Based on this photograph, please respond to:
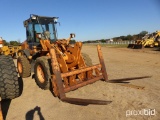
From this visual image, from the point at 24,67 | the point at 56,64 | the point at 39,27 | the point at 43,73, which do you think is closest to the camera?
the point at 56,64

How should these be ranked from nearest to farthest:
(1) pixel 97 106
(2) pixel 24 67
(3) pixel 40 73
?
(1) pixel 97 106
(3) pixel 40 73
(2) pixel 24 67

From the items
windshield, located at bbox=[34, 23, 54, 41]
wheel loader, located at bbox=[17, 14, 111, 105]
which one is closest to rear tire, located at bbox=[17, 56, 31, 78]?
wheel loader, located at bbox=[17, 14, 111, 105]

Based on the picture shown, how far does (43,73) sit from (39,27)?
9.74 ft

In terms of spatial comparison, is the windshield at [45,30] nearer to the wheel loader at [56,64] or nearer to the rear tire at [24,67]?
the wheel loader at [56,64]

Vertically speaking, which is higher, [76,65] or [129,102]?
[76,65]

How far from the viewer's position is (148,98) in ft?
16.4

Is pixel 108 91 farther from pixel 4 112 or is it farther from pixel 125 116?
pixel 4 112

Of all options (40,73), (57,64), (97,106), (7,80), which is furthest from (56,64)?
(40,73)

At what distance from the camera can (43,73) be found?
6492 mm

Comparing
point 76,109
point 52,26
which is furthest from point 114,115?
point 52,26

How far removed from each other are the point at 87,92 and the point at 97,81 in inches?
46.4

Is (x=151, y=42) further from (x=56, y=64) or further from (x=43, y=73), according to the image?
(x=56, y=64)

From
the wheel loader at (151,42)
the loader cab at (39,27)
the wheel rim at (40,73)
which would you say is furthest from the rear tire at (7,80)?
the wheel loader at (151,42)

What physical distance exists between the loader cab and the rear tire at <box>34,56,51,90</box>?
1956mm
